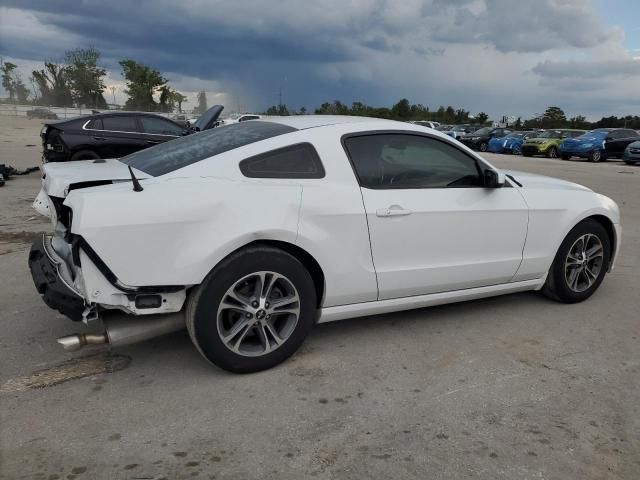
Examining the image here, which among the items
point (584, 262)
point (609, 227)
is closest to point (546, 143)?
point (609, 227)

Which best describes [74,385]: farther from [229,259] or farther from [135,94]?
[135,94]

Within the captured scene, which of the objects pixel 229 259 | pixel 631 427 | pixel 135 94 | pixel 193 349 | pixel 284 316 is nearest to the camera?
pixel 631 427

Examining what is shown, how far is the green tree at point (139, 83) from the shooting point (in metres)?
68.4

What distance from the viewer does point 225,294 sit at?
3.02 meters

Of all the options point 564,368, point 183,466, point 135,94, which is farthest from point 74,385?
point 135,94

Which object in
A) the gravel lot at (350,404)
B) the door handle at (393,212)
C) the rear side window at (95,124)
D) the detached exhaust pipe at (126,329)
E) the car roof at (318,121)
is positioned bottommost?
the gravel lot at (350,404)

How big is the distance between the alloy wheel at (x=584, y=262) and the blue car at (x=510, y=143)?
2489 cm

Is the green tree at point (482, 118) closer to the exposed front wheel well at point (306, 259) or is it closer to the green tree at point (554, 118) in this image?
the green tree at point (554, 118)

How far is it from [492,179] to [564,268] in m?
1.12

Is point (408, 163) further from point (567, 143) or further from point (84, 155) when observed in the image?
point (567, 143)

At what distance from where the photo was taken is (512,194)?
4074 millimetres

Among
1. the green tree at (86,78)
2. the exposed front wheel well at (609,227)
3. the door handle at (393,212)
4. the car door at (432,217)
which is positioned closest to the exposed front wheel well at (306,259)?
the car door at (432,217)

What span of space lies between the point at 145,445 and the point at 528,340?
2.69m

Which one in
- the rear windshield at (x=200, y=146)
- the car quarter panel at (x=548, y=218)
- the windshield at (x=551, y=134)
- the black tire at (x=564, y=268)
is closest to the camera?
the rear windshield at (x=200, y=146)
